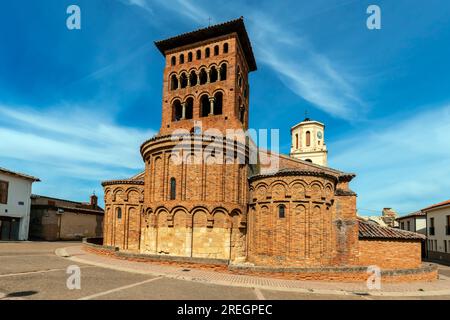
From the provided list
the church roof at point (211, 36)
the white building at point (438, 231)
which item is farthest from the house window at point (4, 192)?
the white building at point (438, 231)

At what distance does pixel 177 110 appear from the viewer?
25.2 metres

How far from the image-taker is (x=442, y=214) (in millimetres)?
34469

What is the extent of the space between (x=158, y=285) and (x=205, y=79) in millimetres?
17281

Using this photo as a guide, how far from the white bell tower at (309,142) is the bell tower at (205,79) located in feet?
60.2

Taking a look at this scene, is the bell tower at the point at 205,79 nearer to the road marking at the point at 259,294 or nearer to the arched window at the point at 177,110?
the arched window at the point at 177,110

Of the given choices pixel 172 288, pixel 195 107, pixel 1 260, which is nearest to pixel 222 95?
pixel 195 107

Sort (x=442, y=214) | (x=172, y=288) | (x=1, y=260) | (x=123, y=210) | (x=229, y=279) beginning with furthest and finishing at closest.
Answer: (x=442, y=214) → (x=123, y=210) → (x=1, y=260) → (x=229, y=279) → (x=172, y=288)

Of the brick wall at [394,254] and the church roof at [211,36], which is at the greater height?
the church roof at [211,36]

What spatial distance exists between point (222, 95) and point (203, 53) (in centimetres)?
439

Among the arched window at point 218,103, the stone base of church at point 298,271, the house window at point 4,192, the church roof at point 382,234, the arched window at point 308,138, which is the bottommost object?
the stone base of church at point 298,271

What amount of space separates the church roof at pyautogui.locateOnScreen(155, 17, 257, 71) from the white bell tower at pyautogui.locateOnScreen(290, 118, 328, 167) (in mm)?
18805

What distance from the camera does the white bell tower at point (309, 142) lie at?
41.4 m

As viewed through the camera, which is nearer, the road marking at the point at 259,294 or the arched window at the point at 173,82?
the road marking at the point at 259,294
